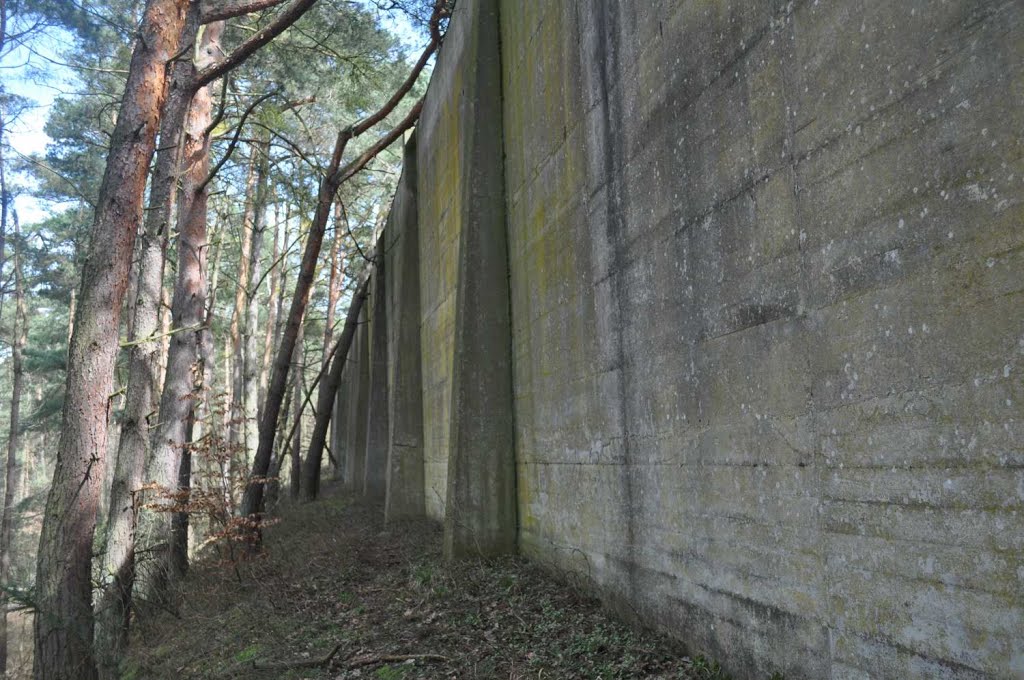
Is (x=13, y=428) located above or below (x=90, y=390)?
above

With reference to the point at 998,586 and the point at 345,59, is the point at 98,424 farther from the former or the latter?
the point at 345,59

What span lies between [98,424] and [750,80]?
6420 millimetres

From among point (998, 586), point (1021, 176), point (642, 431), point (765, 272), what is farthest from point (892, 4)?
point (642, 431)

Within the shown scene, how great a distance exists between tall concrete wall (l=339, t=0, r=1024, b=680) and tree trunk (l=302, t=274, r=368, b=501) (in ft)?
40.0

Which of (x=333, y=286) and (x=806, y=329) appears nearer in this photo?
(x=806, y=329)

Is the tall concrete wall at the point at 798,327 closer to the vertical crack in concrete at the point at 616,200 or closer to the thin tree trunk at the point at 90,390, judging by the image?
the vertical crack in concrete at the point at 616,200

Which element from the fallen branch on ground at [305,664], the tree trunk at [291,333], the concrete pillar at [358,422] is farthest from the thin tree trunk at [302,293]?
the fallen branch on ground at [305,664]

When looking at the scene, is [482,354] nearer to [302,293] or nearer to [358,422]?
[302,293]

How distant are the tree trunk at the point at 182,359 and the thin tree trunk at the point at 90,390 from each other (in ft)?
4.31

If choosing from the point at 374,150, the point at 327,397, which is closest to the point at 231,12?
the point at 374,150

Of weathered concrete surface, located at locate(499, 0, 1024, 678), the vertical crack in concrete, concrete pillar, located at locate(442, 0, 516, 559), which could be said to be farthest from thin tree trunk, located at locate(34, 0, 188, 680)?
the vertical crack in concrete

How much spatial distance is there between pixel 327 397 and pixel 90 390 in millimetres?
10495

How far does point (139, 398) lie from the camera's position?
949 centimetres

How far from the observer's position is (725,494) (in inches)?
160
